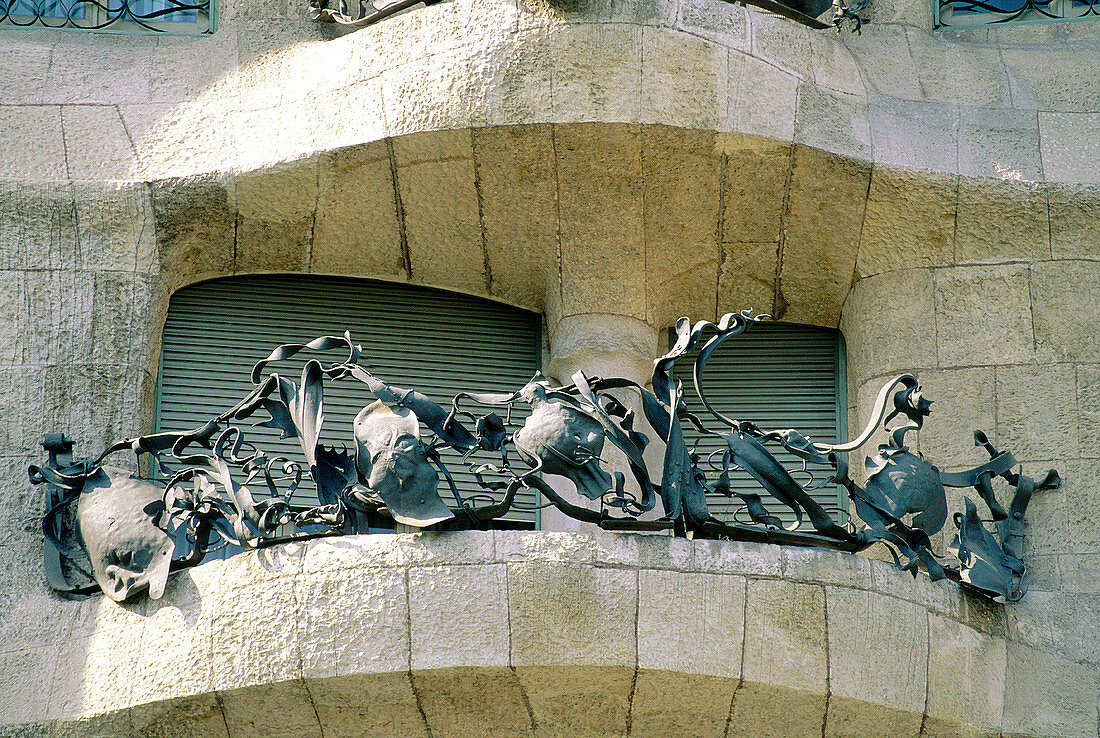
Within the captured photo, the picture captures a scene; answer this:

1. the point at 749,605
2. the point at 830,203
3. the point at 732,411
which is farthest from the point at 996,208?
the point at 749,605

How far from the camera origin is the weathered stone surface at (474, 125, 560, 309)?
30.2 feet

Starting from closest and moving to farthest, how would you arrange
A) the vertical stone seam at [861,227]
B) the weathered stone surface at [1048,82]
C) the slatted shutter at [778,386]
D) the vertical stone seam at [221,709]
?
1. the vertical stone seam at [221,709]
2. the vertical stone seam at [861,227]
3. the slatted shutter at [778,386]
4. the weathered stone surface at [1048,82]

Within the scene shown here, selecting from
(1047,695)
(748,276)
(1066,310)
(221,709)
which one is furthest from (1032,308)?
(221,709)

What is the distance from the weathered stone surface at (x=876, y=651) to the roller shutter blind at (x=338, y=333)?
6.97 ft

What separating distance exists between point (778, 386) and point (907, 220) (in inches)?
46.2

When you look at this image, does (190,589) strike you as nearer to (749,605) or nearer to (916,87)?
(749,605)

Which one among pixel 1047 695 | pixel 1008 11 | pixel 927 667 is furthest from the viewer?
pixel 1008 11

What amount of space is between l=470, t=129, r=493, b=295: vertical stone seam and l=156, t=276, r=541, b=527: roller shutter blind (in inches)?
7.5

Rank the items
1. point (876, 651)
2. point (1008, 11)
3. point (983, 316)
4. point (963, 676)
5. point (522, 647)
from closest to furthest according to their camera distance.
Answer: point (522, 647)
point (876, 651)
point (963, 676)
point (983, 316)
point (1008, 11)

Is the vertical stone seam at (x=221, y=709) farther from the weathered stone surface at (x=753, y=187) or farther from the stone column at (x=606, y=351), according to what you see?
the weathered stone surface at (x=753, y=187)

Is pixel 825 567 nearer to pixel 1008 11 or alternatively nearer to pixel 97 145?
pixel 1008 11

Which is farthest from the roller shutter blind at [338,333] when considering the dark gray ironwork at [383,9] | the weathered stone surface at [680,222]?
the dark gray ironwork at [383,9]

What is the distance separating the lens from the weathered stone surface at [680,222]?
9.20 m

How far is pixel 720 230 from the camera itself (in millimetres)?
9562
